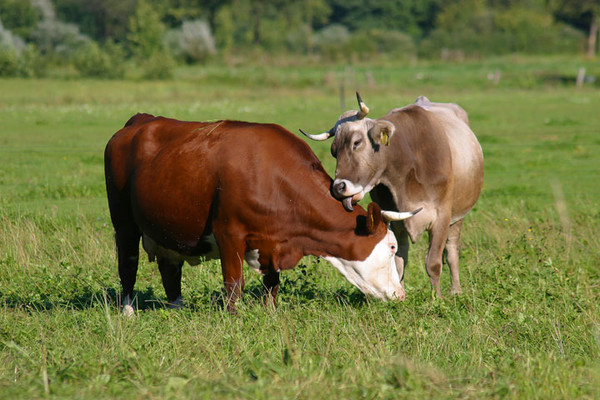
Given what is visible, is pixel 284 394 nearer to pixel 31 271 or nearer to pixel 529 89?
pixel 31 271

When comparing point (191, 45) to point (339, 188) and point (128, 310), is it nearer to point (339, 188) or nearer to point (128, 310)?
point (128, 310)

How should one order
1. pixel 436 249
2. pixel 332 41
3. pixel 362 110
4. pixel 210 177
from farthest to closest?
→ pixel 332 41 → pixel 436 249 → pixel 362 110 → pixel 210 177

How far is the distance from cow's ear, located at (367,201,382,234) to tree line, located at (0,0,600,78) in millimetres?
40121

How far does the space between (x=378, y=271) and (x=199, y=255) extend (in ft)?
5.39

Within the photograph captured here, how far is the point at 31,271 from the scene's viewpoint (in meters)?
8.77

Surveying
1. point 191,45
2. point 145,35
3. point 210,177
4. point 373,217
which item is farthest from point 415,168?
point 191,45

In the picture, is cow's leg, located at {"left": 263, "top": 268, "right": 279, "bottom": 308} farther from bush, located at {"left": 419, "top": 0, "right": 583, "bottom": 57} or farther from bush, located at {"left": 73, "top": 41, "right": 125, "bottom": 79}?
bush, located at {"left": 419, "top": 0, "right": 583, "bottom": 57}

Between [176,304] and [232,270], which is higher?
[232,270]

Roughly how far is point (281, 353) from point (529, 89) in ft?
138

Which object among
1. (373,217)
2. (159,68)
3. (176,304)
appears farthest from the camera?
(159,68)

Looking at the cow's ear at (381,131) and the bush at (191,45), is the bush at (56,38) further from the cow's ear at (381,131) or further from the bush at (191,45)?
the cow's ear at (381,131)

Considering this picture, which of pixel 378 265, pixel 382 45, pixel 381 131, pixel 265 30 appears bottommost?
pixel 382 45

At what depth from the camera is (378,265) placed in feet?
22.5

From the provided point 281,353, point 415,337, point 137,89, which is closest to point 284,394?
point 281,353
